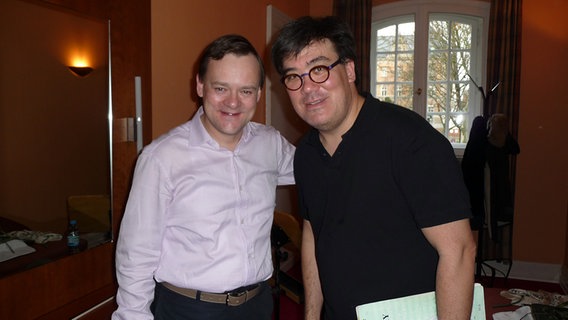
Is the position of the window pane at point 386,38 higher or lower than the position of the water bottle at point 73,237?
higher

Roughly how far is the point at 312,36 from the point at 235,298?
0.84m

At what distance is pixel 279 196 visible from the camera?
13.4ft

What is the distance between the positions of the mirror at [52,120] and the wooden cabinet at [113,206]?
0.13 feet

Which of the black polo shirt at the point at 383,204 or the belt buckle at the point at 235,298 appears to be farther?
the belt buckle at the point at 235,298

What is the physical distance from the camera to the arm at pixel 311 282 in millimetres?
1489

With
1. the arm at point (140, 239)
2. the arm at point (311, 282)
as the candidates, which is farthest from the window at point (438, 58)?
the arm at point (140, 239)

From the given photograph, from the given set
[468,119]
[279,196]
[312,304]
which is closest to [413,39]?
[468,119]

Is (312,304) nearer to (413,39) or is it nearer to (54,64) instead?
(54,64)

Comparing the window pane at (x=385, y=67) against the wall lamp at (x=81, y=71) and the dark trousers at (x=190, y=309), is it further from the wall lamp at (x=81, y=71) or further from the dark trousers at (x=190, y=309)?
the dark trousers at (x=190, y=309)

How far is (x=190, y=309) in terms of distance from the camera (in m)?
1.36

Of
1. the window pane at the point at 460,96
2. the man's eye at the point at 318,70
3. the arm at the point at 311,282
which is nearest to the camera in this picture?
the man's eye at the point at 318,70

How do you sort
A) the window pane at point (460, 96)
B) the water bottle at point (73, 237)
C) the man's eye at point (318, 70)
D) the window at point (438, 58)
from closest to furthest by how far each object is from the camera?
the man's eye at point (318, 70) < the water bottle at point (73, 237) < the window at point (438, 58) < the window pane at point (460, 96)

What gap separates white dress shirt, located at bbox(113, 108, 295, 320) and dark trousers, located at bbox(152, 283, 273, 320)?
46mm

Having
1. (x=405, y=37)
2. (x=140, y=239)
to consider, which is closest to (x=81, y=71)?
(x=140, y=239)
